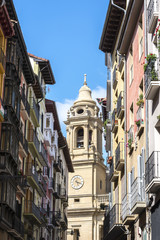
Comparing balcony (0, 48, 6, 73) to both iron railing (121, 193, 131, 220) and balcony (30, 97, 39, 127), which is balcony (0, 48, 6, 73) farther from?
balcony (30, 97, 39, 127)

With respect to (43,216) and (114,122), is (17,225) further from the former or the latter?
(43,216)

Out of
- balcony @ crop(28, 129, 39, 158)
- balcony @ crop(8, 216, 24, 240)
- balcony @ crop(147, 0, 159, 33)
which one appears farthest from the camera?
balcony @ crop(28, 129, 39, 158)

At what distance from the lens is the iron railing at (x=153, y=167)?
783 inches

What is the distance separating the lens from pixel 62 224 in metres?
61.8

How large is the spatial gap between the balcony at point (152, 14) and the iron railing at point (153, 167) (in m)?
5.14

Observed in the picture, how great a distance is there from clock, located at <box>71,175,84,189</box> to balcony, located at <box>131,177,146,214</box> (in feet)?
200

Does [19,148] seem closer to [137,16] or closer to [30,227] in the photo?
[30,227]

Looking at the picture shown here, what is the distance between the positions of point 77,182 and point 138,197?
62.4 m

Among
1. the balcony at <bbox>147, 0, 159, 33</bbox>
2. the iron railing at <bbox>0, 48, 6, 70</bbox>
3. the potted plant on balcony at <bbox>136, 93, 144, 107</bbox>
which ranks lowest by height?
the potted plant on balcony at <bbox>136, 93, 144, 107</bbox>

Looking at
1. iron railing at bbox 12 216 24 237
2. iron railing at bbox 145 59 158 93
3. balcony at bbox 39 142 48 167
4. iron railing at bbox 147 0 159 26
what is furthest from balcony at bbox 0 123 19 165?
balcony at bbox 39 142 48 167

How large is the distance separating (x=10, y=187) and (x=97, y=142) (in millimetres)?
54430

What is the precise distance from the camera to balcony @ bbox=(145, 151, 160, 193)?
64.2 ft

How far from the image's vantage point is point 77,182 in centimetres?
8594

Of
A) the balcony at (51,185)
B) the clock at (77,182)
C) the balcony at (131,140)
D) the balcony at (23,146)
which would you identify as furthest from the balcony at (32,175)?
the clock at (77,182)
